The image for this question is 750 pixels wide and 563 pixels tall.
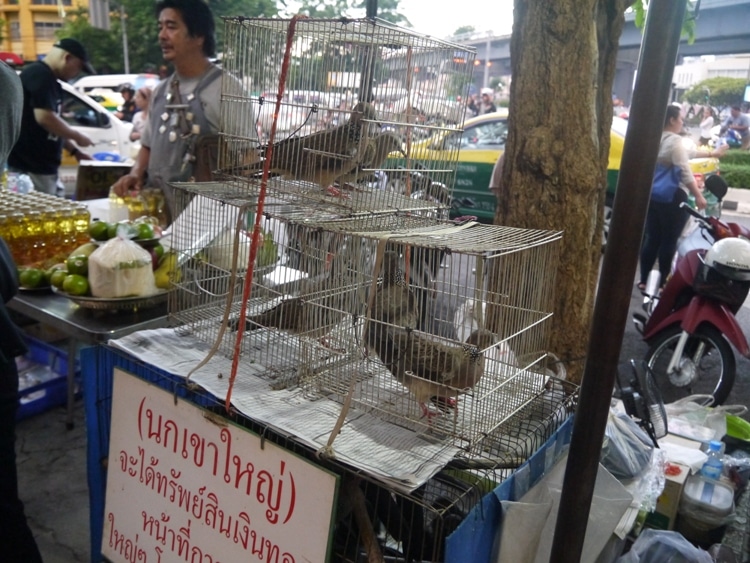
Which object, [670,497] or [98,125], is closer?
[670,497]

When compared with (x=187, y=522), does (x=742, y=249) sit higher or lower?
higher

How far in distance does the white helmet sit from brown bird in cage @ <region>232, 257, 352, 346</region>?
2767 mm

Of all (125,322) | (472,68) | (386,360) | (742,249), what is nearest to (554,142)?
(472,68)

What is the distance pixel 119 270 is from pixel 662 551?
1.91 meters

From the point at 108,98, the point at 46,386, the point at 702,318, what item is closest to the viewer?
the point at 46,386

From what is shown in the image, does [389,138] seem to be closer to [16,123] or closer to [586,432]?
[586,432]

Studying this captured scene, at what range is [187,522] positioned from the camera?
157cm

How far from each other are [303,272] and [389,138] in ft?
1.34

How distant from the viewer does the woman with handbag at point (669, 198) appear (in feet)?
17.1

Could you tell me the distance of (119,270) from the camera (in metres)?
2.11

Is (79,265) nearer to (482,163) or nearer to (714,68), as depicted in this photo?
(482,163)

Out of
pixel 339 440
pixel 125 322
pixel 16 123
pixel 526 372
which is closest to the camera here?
pixel 339 440

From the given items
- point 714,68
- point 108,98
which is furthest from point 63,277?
point 714,68

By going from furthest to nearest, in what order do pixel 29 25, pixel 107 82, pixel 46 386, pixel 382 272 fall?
1. pixel 29 25
2. pixel 107 82
3. pixel 46 386
4. pixel 382 272
